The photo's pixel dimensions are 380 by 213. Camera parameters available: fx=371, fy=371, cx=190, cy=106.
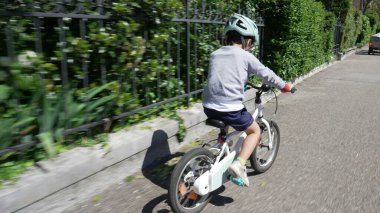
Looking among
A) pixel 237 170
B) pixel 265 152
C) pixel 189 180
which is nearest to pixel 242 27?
pixel 237 170

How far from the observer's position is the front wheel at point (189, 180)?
9.36ft

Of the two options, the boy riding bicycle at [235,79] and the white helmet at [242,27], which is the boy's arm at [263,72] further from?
→ the white helmet at [242,27]

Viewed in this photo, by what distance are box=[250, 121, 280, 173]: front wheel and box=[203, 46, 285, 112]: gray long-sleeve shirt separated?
2.75ft

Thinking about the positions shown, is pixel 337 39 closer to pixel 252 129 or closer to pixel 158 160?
pixel 158 160

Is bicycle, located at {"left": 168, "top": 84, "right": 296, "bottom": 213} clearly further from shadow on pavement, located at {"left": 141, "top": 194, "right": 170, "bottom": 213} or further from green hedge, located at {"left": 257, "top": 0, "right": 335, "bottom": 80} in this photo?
green hedge, located at {"left": 257, "top": 0, "right": 335, "bottom": 80}

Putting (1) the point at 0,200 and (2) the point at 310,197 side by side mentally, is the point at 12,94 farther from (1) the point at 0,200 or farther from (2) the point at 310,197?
(2) the point at 310,197

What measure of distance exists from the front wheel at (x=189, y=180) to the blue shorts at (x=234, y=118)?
0.33 meters

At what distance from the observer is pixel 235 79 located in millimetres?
3221

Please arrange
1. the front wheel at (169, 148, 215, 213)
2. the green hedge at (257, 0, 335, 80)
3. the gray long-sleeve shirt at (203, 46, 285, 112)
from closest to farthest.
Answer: the front wheel at (169, 148, 215, 213) → the gray long-sleeve shirt at (203, 46, 285, 112) → the green hedge at (257, 0, 335, 80)

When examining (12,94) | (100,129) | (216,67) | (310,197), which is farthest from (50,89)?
(310,197)

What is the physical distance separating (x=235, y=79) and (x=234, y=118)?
0.34 metres

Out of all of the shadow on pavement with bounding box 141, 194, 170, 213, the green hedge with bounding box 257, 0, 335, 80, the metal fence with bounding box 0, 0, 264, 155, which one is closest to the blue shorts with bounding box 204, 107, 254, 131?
the shadow on pavement with bounding box 141, 194, 170, 213

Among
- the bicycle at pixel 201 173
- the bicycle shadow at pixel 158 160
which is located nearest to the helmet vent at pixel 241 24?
the bicycle at pixel 201 173

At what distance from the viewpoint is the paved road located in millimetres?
3318
